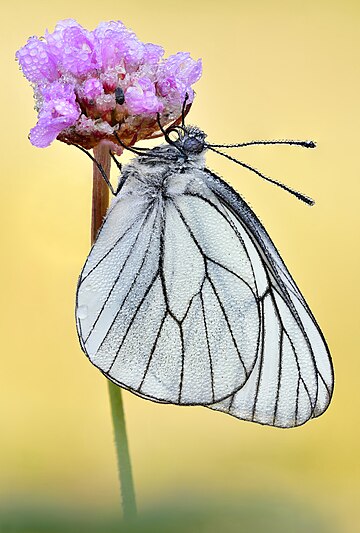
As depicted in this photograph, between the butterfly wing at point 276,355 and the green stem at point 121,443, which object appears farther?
the butterfly wing at point 276,355

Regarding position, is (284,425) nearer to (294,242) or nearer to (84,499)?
(84,499)

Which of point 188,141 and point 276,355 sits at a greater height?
point 188,141

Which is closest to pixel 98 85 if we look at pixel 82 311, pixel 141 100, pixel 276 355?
pixel 141 100

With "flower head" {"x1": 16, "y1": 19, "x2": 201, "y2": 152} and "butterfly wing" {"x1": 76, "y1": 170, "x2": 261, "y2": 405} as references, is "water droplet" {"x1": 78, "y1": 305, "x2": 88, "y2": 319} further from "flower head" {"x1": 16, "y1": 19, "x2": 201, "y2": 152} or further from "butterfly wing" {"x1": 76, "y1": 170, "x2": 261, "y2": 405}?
"flower head" {"x1": 16, "y1": 19, "x2": 201, "y2": 152}

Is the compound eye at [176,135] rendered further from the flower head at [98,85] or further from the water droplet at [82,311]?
the water droplet at [82,311]

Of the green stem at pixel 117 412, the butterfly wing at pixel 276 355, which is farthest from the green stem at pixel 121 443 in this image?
the butterfly wing at pixel 276 355

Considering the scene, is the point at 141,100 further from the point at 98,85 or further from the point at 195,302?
the point at 195,302
